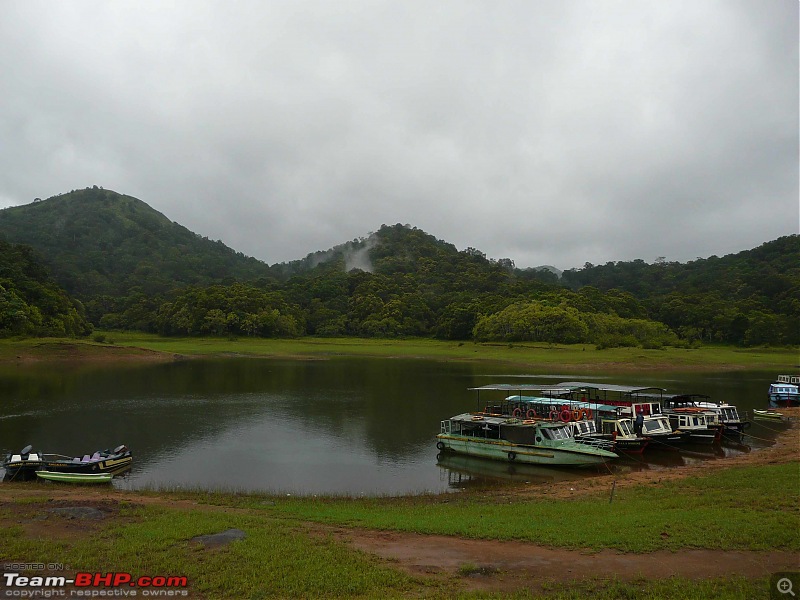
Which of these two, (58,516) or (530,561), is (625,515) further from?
(58,516)

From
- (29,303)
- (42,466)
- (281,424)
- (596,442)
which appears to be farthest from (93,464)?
(29,303)

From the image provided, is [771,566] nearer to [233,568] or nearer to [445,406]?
[233,568]

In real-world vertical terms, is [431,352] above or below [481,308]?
below

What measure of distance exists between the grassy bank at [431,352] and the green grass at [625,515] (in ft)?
209

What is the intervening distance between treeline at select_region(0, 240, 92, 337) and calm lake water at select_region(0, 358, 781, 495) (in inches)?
762

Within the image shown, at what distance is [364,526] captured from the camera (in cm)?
1562

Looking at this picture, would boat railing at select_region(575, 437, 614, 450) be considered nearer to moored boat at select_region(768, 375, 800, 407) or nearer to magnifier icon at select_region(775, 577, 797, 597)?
magnifier icon at select_region(775, 577, 797, 597)

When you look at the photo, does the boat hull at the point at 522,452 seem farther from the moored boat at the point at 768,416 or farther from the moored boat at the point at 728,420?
the moored boat at the point at 768,416

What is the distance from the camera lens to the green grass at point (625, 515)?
42.8 feet

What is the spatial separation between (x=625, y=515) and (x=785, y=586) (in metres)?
7.15

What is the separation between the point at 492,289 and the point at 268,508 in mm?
166124

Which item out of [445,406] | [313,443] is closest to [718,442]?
[445,406]

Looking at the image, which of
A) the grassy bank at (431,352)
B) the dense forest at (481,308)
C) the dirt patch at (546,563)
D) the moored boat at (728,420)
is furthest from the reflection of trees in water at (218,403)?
the dense forest at (481,308)

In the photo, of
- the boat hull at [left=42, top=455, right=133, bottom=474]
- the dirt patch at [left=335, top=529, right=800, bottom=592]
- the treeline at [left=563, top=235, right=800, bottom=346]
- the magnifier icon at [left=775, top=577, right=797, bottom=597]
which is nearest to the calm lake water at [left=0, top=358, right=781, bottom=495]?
the boat hull at [left=42, top=455, right=133, bottom=474]
